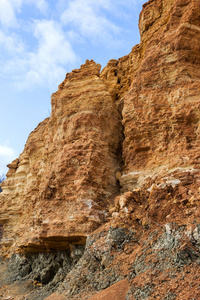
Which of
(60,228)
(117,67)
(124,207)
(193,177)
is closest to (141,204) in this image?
(124,207)


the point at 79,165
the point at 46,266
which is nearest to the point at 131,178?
the point at 79,165

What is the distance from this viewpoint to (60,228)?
358 inches

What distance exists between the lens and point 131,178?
9.24 metres

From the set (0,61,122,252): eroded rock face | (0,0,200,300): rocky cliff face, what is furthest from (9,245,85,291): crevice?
(0,61,122,252): eroded rock face

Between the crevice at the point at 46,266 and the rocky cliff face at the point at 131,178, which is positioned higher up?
the rocky cliff face at the point at 131,178

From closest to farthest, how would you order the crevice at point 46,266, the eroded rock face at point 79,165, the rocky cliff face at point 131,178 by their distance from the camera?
1. the rocky cliff face at point 131,178
2. the eroded rock face at point 79,165
3. the crevice at point 46,266

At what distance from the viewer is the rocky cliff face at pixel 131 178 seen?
5184 millimetres

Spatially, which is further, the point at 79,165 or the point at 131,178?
the point at 79,165

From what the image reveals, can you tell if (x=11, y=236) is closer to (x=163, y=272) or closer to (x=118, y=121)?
(x=118, y=121)

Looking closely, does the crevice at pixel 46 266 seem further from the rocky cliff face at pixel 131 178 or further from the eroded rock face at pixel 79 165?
the eroded rock face at pixel 79 165

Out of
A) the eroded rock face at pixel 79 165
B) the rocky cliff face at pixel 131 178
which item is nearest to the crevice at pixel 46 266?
the rocky cliff face at pixel 131 178

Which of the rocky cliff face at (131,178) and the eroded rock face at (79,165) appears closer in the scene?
the rocky cliff face at (131,178)

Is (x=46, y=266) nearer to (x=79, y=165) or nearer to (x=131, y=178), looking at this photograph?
(x=79, y=165)

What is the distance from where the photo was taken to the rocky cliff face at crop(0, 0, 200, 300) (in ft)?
17.0
